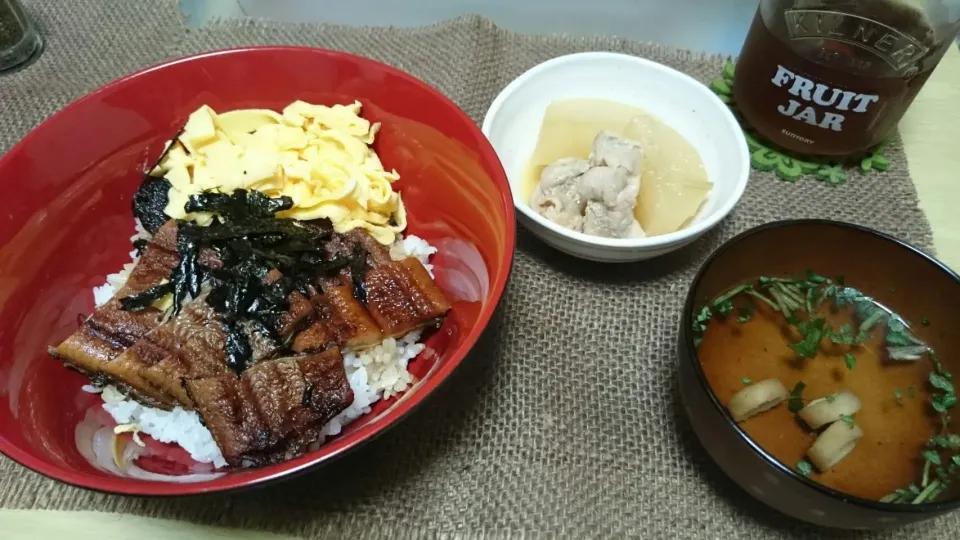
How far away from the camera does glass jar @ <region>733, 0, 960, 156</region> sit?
1311 mm

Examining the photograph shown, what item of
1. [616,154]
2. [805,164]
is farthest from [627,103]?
[805,164]

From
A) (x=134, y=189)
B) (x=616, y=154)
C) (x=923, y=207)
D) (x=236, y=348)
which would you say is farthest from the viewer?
(x=923, y=207)

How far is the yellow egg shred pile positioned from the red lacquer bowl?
0.04 m

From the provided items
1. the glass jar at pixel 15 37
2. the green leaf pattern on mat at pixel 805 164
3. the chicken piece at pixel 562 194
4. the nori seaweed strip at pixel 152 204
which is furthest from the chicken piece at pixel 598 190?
the glass jar at pixel 15 37

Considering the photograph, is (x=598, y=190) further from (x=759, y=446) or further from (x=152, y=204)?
(x=152, y=204)

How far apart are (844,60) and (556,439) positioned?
0.90 meters

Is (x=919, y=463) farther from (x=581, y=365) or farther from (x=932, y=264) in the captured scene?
(x=581, y=365)

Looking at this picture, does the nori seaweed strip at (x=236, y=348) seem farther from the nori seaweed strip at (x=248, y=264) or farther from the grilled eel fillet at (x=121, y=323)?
the grilled eel fillet at (x=121, y=323)

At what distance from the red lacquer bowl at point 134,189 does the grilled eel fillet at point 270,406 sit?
0.04 metres

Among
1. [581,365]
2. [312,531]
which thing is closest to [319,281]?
[312,531]

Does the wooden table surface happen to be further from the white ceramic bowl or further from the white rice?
the white ceramic bowl

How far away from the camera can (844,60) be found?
1.33m

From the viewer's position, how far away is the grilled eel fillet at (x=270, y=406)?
3.04ft

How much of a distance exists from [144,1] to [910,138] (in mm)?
1894
